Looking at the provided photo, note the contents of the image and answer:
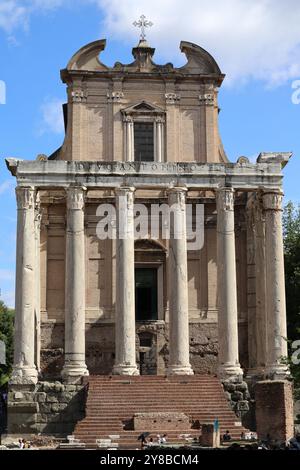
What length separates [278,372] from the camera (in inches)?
1610

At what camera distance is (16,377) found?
39.8 metres

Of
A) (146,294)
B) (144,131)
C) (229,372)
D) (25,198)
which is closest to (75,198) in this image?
(25,198)

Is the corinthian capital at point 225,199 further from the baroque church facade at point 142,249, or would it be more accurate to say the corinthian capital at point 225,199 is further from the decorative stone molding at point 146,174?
the decorative stone molding at point 146,174

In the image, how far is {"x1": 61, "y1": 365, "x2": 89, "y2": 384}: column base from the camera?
40156 millimetres

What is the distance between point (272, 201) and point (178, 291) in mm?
6110

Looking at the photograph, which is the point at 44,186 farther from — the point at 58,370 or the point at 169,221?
the point at 58,370

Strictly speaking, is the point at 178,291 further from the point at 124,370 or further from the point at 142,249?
the point at 142,249

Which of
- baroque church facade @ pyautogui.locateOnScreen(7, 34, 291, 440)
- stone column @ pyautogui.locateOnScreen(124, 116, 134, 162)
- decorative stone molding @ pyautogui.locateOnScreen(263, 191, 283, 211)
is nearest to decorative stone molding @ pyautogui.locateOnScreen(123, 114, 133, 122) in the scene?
stone column @ pyautogui.locateOnScreen(124, 116, 134, 162)

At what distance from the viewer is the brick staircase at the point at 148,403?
3575cm

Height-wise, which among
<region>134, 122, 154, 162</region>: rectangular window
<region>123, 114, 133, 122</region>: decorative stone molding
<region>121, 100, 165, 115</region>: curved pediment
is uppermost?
<region>121, 100, 165, 115</region>: curved pediment

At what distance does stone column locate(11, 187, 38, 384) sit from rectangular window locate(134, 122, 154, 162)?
7.36m

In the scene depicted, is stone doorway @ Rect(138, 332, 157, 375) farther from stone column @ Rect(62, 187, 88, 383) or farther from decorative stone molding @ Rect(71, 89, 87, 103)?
decorative stone molding @ Rect(71, 89, 87, 103)

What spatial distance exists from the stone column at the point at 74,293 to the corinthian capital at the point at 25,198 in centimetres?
167

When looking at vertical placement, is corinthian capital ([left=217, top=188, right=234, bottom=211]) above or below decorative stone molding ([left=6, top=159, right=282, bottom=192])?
below
